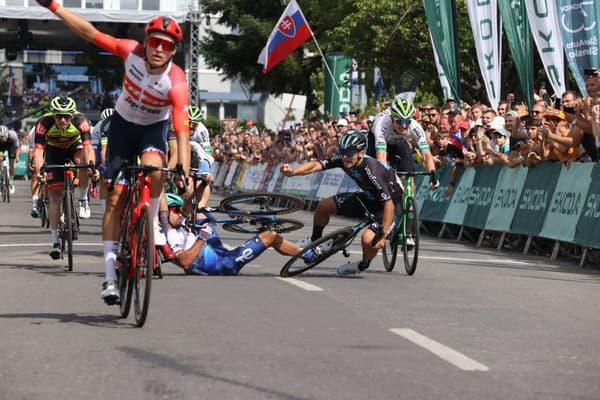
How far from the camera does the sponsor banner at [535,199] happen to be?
59.0 feet

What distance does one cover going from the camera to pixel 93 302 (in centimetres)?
1061

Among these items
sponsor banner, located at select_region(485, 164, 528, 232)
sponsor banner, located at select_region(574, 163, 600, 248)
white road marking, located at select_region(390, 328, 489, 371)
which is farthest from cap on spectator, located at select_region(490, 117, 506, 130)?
white road marking, located at select_region(390, 328, 489, 371)

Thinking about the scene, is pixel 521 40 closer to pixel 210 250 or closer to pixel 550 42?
pixel 550 42

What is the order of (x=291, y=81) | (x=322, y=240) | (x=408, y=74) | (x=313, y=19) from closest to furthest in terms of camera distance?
(x=322, y=240) → (x=408, y=74) → (x=313, y=19) → (x=291, y=81)

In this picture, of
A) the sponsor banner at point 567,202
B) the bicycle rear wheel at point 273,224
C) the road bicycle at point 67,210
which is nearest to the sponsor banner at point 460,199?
the sponsor banner at point 567,202

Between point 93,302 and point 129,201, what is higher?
point 129,201

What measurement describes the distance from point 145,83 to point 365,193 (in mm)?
4458

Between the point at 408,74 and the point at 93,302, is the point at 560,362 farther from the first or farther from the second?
the point at 408,74

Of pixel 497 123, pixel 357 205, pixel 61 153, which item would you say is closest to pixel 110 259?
pixel 357 205

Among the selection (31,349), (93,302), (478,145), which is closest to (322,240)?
(93,302)

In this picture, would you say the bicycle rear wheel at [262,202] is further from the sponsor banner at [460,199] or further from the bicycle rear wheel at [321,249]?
the sponsor banner at [460,199]

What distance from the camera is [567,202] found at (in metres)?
17.2

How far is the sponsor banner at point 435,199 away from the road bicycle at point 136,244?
43.8ft

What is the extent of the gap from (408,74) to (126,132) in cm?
2511
